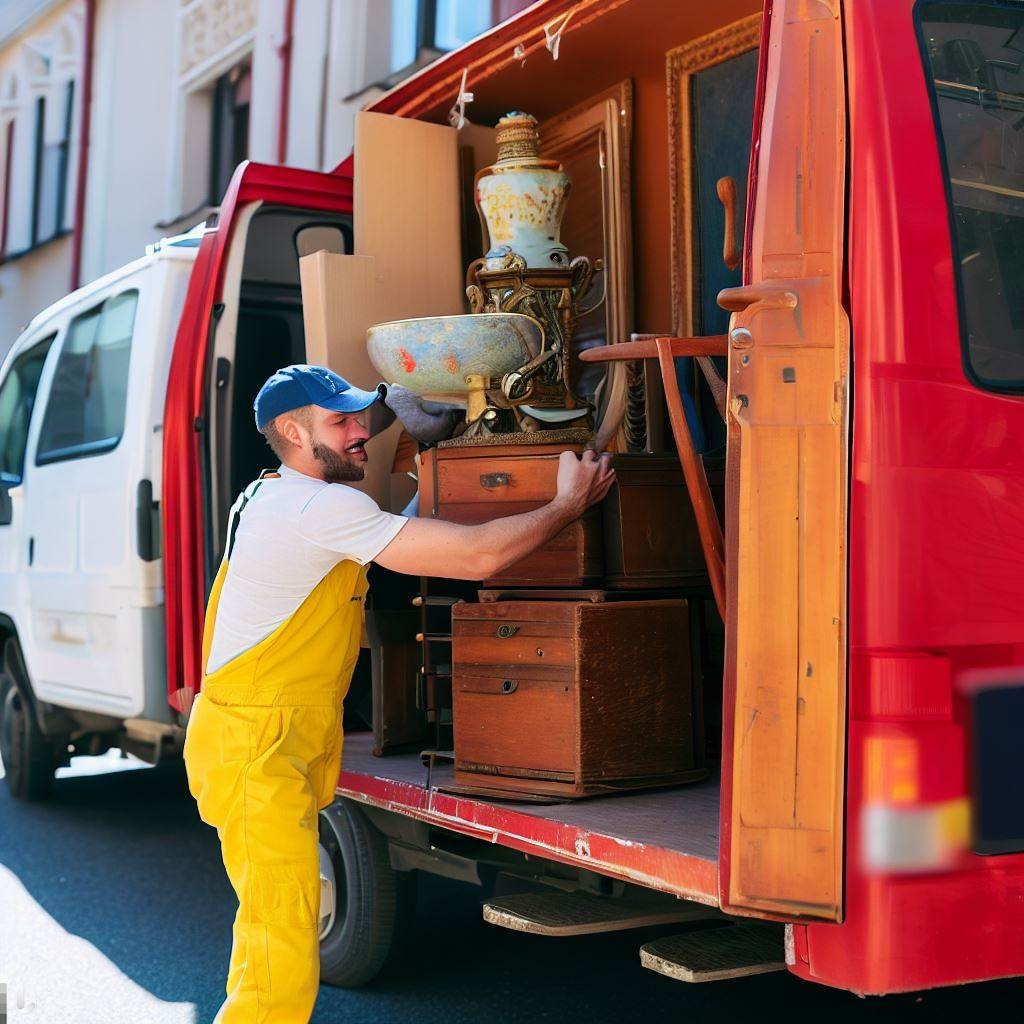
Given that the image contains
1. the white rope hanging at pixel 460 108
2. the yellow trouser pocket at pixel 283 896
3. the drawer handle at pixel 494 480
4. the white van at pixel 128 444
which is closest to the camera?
the yellow trouser pocket at pixel 283 896

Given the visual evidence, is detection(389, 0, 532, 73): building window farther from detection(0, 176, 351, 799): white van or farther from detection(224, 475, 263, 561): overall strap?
detection(224, 475, 263, 561): overall strap

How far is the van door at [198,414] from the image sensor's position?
4418 millimetres

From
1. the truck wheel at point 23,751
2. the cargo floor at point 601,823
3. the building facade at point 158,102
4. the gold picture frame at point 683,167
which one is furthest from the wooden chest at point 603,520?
the building facade at point 158,102

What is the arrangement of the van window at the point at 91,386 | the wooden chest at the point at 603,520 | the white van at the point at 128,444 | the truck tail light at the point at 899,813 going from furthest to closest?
the van window at the point at 91,386 → the white van at the point at 128,444 → the wooden chest at the point at 603,520 → the truck tail light at the point at 899,813

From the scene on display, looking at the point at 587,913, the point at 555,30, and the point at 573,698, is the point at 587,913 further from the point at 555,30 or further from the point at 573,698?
the point at 555,30

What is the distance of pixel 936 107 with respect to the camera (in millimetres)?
2480

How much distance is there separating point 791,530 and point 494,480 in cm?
118

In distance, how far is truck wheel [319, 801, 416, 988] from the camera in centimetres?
388

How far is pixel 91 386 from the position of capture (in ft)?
18.3

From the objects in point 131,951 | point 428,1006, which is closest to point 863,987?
point 428,1006

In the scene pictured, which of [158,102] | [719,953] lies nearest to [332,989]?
[719,953]

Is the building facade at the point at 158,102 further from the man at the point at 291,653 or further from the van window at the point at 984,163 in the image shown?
the van window at the point at 984,163

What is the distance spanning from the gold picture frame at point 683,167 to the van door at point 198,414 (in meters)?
1.16

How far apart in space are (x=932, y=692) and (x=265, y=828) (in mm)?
1437
